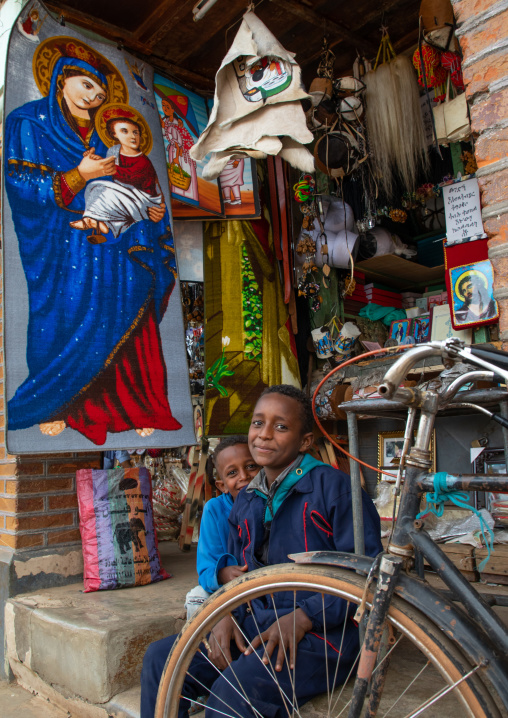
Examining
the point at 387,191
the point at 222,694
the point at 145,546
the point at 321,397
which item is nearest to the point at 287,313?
the point at 321,397

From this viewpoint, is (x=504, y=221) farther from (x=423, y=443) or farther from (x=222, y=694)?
(x=222, y=694)

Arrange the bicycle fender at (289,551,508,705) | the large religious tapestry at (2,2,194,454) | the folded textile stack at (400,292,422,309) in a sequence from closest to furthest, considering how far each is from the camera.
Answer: the bicycle fender at (289,551,508,705), the large religious tapestry at (2,2,194,454), the folded textile stack at (400,292,422,309)

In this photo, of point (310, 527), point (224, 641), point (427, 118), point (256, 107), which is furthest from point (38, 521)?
point (427, 118)

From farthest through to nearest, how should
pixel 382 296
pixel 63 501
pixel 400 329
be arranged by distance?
1. pixel 382 296
2. pixel 400 329
3. pixel 63 501

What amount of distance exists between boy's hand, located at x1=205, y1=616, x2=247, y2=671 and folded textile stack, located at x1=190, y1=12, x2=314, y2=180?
220cm

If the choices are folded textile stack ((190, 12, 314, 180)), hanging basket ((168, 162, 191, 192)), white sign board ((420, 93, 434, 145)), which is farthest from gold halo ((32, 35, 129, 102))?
white sign board ((420, 93, 434, 145))

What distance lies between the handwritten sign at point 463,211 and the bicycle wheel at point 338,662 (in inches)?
106

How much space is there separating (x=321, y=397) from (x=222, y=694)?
264 cm

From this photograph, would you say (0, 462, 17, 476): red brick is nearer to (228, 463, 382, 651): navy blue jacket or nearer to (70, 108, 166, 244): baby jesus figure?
(70, 108, 166, 244): baby jesus figure

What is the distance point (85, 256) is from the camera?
304 centimetres

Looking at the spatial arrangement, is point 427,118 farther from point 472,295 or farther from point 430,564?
point 430,564

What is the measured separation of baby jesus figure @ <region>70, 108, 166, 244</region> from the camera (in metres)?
3.12

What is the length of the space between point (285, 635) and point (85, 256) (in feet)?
7.55

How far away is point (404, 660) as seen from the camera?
1874mm
